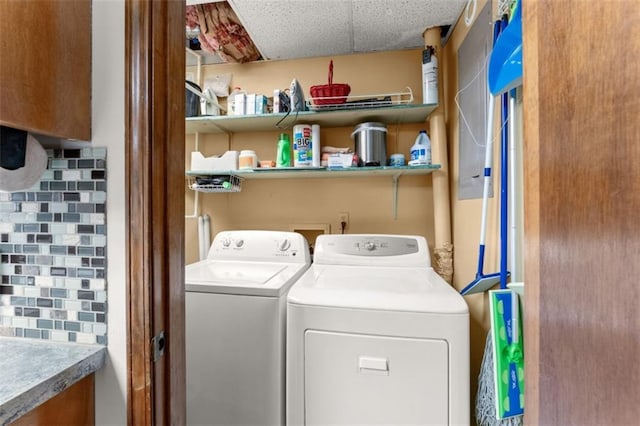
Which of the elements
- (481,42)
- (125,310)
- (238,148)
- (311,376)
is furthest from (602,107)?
(238,148)

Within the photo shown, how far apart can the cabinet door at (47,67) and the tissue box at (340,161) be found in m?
1.36

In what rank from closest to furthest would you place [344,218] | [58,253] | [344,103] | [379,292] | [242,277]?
[58,253]
[379,292]
[242,277]
[344,103]
[344,218]

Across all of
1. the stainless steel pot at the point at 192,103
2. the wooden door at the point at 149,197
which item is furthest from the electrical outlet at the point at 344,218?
the wooden door at the point at 149,197

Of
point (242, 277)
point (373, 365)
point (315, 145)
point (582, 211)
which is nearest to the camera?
point (582, 211)

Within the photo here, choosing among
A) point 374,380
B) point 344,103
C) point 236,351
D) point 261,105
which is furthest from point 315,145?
point 374,380

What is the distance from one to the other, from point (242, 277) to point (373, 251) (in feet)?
2.49

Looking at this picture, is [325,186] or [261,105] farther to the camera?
[325,186]

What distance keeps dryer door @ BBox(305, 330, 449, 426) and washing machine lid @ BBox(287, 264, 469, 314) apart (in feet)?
0.38

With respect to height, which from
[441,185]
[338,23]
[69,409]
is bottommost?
[69,409]

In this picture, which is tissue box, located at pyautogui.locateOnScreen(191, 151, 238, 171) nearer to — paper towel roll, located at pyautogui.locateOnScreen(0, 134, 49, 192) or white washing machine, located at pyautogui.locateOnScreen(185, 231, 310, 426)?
white washing machine, located at pyautogui.locateOnScreen(185, 231, 310, 426)

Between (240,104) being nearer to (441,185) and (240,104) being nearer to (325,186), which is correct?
(325,186)

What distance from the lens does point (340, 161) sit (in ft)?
6.15

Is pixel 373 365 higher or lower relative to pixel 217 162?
lower

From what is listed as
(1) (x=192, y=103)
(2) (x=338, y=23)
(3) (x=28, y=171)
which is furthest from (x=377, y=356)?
(1) (x=192, y=103)
